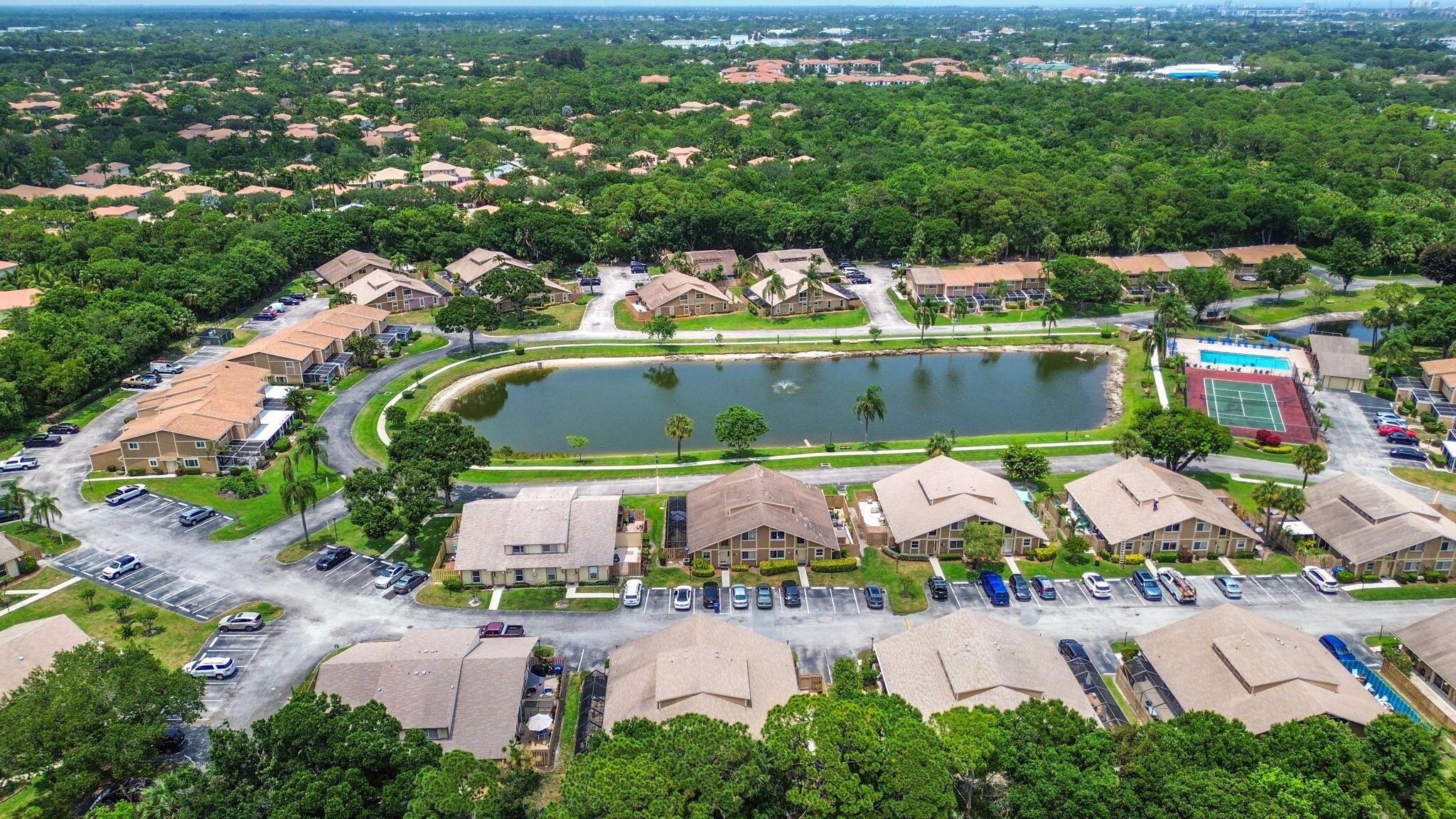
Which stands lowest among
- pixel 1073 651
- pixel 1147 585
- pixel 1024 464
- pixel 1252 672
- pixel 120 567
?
pixel 120 567

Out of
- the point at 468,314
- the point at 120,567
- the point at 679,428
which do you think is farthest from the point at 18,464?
the point at 679,428

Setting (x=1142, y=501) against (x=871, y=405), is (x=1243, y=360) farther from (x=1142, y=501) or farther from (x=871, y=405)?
(x=871, y=405)

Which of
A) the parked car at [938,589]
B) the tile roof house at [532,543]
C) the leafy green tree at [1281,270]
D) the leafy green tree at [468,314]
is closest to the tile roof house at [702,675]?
the tile roof house at [532,543]

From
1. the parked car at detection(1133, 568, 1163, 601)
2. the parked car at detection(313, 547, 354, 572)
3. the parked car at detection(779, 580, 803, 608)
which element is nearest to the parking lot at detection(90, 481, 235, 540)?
the parked car at detection(313, 547, 354, 572)

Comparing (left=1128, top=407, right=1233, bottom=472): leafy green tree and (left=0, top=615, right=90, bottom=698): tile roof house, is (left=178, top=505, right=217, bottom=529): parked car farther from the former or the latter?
(left=1128, top=407, right=1233, bottom=472): leafy green tree

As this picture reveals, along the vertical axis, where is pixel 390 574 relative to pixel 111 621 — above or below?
above

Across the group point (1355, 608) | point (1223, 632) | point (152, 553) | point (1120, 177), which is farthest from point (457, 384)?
point (1120, 177)
